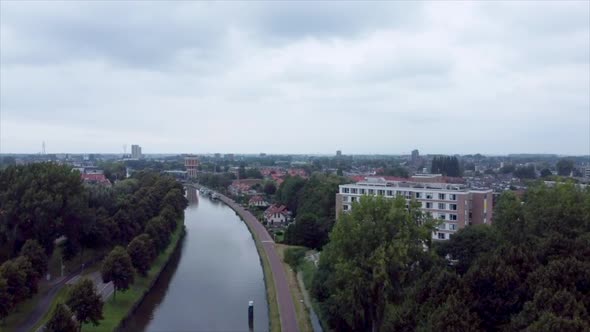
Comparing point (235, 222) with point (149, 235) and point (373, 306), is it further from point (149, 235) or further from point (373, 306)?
point (373, 306)

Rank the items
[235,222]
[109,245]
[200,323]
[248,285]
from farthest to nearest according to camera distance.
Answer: [235,222] < [109,245] < [248,285] < [200,323]

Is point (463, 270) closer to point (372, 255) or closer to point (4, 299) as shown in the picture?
point (372, 255)

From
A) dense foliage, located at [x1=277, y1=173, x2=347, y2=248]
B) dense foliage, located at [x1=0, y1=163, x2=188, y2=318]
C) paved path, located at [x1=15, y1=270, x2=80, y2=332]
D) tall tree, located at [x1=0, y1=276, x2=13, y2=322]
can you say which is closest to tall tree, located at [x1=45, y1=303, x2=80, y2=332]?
tall tree, located at [x1=0, y1=276, x2=13, y2=322]

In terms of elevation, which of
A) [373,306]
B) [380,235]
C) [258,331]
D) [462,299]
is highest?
[380,235]

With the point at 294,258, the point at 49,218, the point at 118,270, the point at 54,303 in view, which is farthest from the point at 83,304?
the point at 294,258

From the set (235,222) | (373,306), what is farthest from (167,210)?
(373,306)

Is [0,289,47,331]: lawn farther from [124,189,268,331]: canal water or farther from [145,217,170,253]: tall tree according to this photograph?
[145,217,170,253]: tall tree
